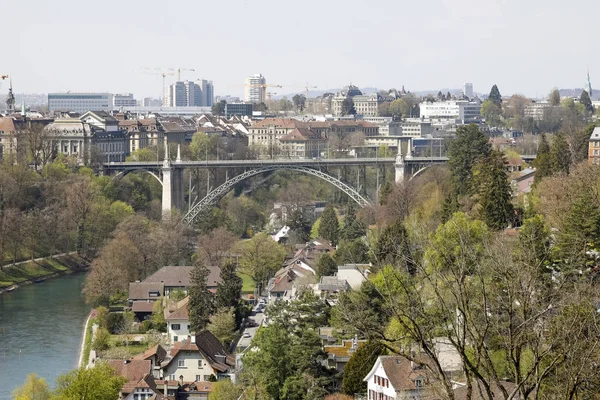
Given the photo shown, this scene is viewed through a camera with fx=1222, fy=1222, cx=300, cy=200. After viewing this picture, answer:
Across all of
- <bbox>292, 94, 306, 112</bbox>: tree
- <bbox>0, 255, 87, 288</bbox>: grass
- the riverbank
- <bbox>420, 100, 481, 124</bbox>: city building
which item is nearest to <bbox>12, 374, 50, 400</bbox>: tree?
the riverbank

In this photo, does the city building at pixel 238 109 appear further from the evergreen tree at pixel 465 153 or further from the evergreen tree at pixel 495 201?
the evergreen tree at pixel 495 201

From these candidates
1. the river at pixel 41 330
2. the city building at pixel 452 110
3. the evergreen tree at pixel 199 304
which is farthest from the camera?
the city building at pixel 452 110

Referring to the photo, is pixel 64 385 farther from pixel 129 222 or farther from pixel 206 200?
pixel 206 200

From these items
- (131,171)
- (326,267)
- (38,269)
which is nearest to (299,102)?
(131,171)

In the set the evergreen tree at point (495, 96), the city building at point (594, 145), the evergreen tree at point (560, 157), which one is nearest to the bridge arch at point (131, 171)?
the city building at point (594, 145)

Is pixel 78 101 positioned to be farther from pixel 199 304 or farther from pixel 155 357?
pixel 155 357

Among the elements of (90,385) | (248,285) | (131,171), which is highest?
(131,171)
